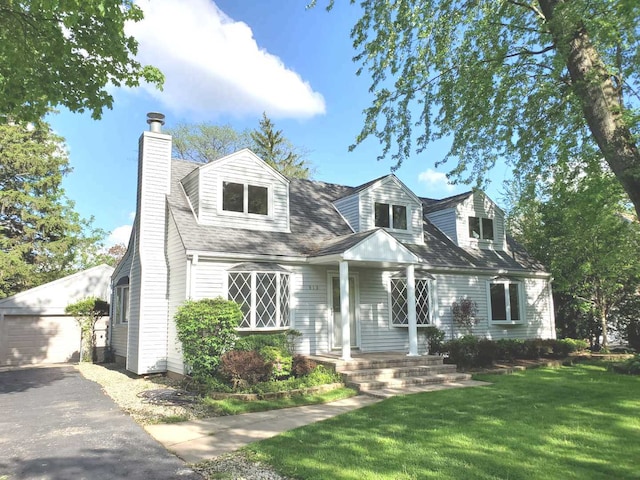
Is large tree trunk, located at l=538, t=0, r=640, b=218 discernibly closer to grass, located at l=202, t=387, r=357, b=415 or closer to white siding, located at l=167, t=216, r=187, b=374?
grass, located at l=202, t=387, r=357, b=415

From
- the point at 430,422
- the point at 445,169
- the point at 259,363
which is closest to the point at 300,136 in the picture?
the point at 445,169

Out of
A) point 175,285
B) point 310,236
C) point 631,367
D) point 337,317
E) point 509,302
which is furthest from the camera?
point 509,302

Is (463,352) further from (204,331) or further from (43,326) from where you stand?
(43,326)

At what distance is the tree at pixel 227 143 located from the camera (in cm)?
3422

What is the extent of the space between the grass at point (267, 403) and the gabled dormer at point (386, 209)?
22.1 feet

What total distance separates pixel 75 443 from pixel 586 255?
1757 cm

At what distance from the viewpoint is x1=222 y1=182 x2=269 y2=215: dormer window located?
1302cm

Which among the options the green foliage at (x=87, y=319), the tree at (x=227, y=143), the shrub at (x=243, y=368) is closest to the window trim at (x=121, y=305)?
the green foliage at (x=87, y=319)

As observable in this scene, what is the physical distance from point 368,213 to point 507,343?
6.03m

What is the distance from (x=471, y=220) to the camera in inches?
692

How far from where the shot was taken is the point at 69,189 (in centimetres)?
2653

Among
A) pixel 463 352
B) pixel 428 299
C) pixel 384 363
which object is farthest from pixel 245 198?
pixel 463 352

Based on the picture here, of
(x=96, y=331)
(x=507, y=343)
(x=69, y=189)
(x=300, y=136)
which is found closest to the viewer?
(x=507, y=343)

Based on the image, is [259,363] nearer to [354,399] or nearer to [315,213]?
[354,399]
